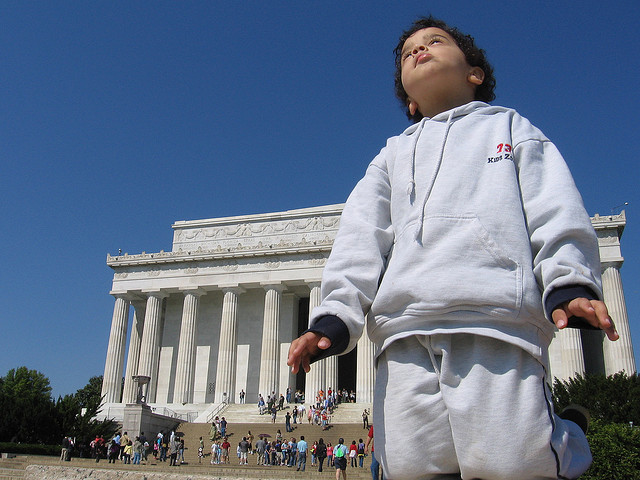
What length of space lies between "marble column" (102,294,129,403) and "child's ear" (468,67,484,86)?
1936 inches

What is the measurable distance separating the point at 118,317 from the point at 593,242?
52.4 m

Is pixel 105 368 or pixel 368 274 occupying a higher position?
pixel 105 368

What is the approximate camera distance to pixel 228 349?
47781 mm

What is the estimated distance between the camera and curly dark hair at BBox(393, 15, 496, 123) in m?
4.28

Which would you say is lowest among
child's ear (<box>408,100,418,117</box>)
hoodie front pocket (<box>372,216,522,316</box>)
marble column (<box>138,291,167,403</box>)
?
hoodie front pocket (<box>372,216,522,316</box>)

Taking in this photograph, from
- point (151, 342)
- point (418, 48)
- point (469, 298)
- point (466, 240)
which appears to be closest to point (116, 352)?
point (151, 342)

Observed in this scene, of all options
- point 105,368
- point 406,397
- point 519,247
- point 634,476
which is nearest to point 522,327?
point 519,247

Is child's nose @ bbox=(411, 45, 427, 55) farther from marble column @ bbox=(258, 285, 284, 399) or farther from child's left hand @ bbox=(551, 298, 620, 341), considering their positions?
marble column @ bbox=(258, 285, 284, 399)

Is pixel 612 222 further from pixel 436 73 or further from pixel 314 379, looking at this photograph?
pixel 436 73

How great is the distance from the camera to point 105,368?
50062 mm

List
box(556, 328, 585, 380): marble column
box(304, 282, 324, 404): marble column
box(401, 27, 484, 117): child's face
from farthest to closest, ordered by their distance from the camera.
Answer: box(304, 282, 324, 404): marble column < box(556, 328, 585, 380): marble column < box(401, 27, 484, 117): child's face

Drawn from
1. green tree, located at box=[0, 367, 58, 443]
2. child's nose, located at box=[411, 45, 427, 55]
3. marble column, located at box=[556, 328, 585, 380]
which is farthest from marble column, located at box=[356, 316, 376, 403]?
child's nose, located at box=[411, 45, 427, 55]

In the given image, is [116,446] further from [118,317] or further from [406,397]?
[406,397]

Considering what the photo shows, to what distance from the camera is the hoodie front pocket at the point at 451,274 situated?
116 inches
